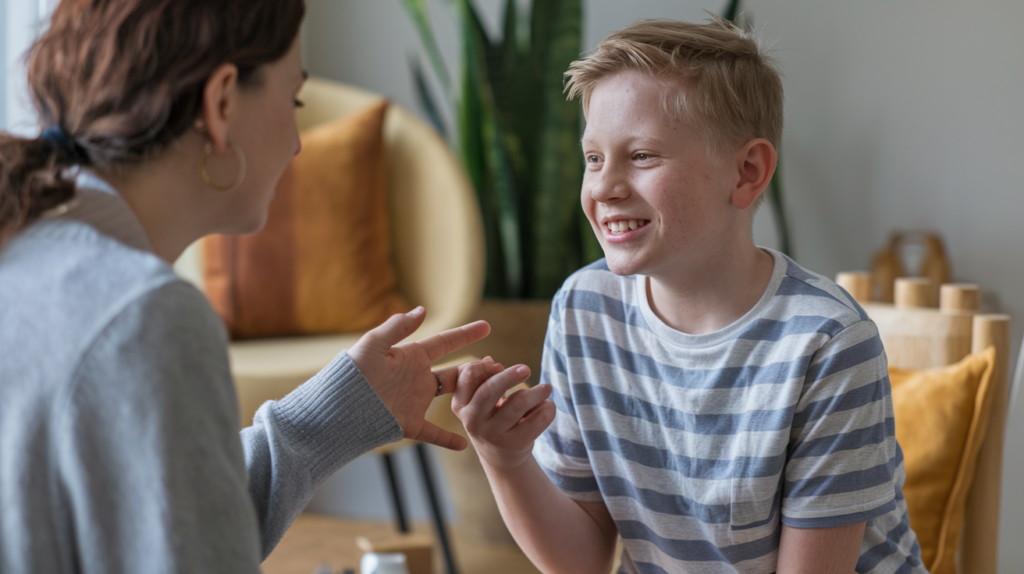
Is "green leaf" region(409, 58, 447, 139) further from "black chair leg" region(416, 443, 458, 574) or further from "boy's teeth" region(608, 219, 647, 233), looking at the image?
"boy's teeth" region(608, 219, 647, 233)

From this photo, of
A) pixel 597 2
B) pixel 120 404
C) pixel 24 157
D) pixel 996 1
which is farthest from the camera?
pixel 597 2

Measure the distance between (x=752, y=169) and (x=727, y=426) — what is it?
0.94ft

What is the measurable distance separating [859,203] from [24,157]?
192 cm

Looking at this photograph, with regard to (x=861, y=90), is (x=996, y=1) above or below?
above

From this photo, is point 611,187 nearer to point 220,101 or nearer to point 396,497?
point 220,101

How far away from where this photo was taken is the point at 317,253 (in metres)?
2.14

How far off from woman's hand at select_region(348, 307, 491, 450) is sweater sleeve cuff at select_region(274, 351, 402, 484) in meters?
0.02

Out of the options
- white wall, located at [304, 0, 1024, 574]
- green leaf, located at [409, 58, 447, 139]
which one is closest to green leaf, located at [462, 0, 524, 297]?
green leaf, located at [409, 58, 447, 139]

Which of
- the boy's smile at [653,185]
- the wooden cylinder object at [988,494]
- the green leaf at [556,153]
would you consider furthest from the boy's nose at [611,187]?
the green leaf at [556,153]

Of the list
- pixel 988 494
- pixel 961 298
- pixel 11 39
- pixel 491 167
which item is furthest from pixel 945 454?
pixel 11 39

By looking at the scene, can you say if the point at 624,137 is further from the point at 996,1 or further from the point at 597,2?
the point at 597,2

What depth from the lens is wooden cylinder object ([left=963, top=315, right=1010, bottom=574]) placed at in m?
1.17

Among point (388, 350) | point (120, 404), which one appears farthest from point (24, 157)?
point (388, 350)

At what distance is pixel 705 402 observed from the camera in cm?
94
